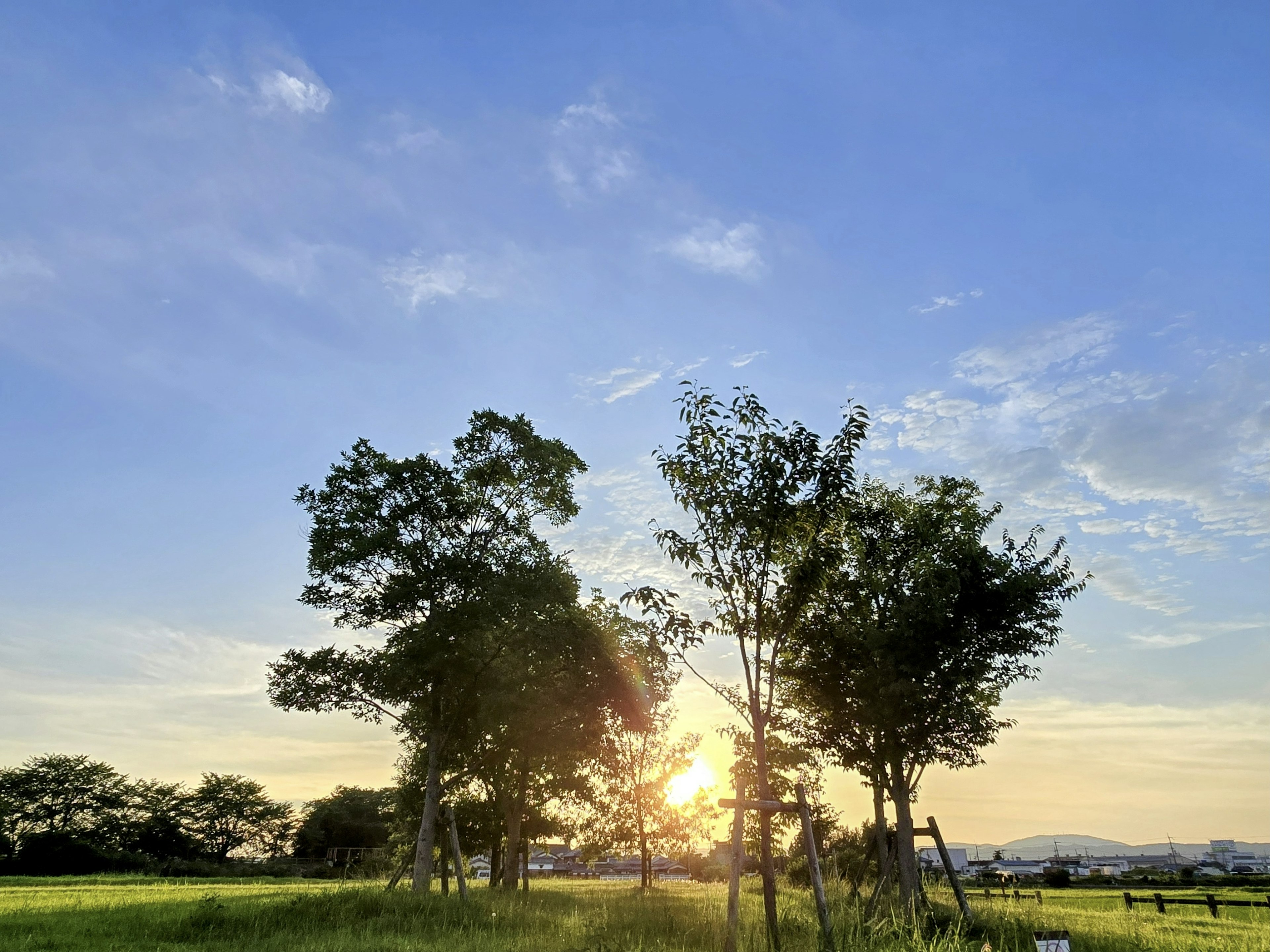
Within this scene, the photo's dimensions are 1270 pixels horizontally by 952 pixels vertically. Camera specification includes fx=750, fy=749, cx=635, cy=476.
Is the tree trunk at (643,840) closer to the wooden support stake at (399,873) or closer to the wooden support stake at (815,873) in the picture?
the wooden support stake at (399,873)

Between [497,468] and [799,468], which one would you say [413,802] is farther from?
[799,468]

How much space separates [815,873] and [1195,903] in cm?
2953

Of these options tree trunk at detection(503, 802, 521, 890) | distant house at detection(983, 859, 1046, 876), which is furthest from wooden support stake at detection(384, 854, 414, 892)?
distant house at detection(983, 859, 1046, 876)

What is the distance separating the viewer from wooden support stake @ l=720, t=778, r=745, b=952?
1139cm

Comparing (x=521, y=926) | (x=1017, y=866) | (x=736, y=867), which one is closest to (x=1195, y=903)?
(x=521, y=926)

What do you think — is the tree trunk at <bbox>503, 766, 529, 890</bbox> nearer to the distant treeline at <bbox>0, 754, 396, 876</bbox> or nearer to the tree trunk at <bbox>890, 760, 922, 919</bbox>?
the tree trunk at <bbox>890, 760, 922, 919</bbox>

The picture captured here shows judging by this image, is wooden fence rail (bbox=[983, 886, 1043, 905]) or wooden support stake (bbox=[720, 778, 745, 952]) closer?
wooden support stake (bbox=[720, 778, 745, 952])

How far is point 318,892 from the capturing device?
70.9 ft

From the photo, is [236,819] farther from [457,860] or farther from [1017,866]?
[1017,866]

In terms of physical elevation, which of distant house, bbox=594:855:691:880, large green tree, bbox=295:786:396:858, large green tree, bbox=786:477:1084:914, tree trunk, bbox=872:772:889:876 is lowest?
distant house, bbox=594:855:691:880

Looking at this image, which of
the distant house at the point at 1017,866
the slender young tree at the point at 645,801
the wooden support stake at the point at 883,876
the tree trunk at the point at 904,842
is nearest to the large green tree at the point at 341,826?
the slender young tree at the point at 645,801

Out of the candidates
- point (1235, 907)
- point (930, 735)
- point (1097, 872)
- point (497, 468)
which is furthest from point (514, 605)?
point (1097, 872)

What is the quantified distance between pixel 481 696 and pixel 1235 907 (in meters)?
35.7

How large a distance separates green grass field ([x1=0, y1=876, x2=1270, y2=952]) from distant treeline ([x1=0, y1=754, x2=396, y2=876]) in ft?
183
